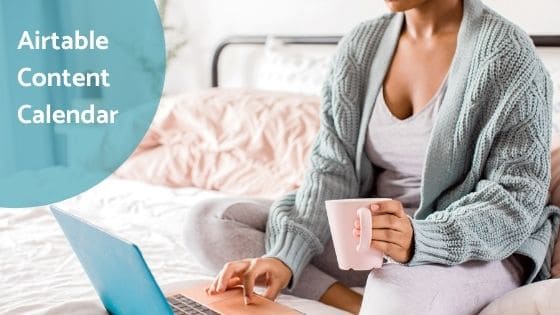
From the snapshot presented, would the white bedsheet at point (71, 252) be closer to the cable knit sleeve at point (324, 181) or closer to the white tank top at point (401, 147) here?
the cable knit sleeve at point (324, 181)

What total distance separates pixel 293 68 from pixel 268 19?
0.34 meters

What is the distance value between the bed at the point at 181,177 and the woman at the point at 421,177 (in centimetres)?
11

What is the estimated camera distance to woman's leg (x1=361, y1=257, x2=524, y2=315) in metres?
0.88

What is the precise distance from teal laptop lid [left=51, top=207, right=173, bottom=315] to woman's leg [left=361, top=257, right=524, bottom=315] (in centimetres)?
28

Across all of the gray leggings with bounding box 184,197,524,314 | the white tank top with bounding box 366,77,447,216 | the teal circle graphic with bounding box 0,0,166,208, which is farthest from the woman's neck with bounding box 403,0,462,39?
the teal circle graphic with bounding box 0,0,166,208

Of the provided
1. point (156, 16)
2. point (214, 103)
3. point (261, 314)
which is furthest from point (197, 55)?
point (261, 314)

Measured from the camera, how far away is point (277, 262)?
113cm

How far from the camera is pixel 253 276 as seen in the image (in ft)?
3.42

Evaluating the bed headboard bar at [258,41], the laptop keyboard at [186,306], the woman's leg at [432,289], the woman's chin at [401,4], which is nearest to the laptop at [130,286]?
the laptop keyboard at [186,306]

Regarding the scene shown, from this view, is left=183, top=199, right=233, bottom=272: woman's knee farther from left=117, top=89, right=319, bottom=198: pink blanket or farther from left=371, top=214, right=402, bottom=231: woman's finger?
left=117, top=89, right=319, bottom=198: pink blanket

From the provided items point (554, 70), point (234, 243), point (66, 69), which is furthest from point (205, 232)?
point (66, 69)

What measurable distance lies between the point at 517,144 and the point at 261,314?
429mm

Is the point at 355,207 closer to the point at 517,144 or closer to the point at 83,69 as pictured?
the point at 517,144

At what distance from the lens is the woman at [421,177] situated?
3.10 ft
